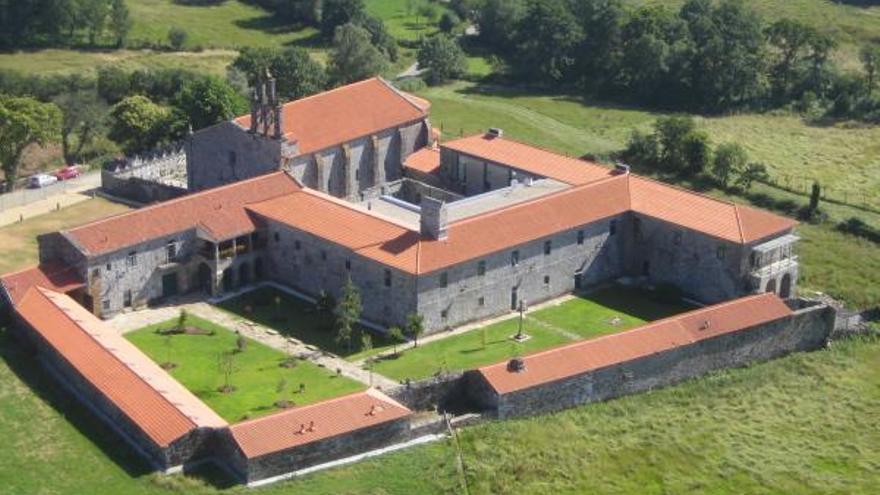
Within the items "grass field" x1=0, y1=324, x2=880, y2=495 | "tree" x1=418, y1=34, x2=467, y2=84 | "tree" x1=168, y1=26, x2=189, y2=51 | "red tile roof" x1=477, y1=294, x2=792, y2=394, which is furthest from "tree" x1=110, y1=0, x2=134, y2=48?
"red tile roof" x1=477, y1=294, x2=792, y2=394

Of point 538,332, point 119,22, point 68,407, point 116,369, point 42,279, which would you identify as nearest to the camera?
point 68,407

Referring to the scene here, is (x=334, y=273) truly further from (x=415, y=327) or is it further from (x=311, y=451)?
(x=311, y=451)


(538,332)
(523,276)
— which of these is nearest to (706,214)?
(523,276)

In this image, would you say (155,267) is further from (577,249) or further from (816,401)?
(816,401)

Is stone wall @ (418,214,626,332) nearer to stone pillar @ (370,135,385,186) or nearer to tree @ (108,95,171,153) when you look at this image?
stone pillar @ (370,135,385,186)

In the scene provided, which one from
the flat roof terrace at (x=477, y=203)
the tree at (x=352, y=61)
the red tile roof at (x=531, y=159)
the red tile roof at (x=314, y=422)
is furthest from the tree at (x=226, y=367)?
the tree at (x=352, y=61)
